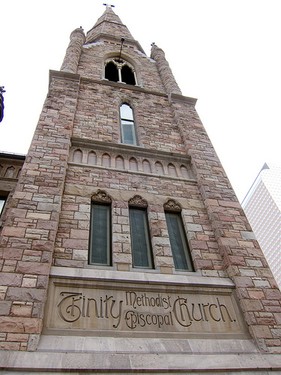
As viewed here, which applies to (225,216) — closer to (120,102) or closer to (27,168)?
(27,168)

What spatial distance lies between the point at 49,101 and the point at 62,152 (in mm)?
2674

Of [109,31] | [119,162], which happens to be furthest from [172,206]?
[109,31]

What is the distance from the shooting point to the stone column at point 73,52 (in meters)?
11.4

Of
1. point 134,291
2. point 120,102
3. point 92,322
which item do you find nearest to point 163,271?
point 134,291

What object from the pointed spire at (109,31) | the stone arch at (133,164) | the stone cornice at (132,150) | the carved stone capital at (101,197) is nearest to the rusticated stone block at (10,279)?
the carved stone capital at (101,197)

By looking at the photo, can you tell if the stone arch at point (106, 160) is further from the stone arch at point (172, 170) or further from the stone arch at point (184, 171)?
the stone arch at point (184, 171)

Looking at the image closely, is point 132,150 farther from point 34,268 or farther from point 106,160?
point 34,268

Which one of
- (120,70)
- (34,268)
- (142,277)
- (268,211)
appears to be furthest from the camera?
(268,211)

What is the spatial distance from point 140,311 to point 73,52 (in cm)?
1165

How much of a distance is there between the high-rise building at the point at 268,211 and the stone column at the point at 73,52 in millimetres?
78188

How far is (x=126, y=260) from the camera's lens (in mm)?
5566

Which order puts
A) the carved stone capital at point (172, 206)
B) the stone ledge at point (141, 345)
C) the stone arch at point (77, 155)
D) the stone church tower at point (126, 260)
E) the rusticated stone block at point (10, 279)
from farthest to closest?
the stone arch at point (77, 155), the carved stone capital at point (172, 206), the rusticated stone block at point (10, 279), the stone church tower at point (126, 260), the stone ledge at point (141, 345)

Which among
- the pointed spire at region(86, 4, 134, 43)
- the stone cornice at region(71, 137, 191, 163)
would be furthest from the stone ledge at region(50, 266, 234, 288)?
the pointed spire at region(86, 4, 134, 43)

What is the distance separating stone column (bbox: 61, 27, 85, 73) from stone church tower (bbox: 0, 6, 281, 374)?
8.01 feet
